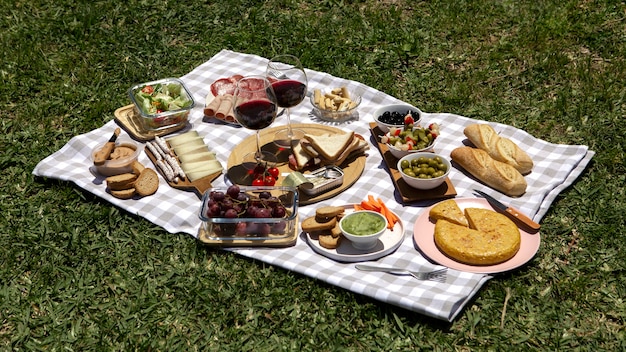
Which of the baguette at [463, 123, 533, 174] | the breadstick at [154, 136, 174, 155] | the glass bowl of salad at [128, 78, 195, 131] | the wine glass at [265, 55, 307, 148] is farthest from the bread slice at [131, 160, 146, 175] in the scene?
the baguette at [463, 123, 533, 174]

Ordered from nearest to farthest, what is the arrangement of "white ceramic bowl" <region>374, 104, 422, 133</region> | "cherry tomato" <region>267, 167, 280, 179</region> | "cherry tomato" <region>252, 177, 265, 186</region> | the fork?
1. the fork
2. "cherry tomato" <region>252, 177, 265, 186</region>
3. "cherry tomato" <region>267, 167, 280, 179</region>
4. "white ceramic bowl" <region>374, 104, 422, 133</region>

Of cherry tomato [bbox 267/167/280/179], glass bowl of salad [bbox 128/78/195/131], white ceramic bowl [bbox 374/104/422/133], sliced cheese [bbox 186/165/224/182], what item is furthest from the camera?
glass bowl of salad [bbox 128/78/195/131]

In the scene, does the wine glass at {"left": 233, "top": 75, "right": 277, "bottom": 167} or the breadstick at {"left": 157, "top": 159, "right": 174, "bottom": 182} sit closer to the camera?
the wine glass at {"left": 233, "top": 75, "right": 277, "bottom": 167}

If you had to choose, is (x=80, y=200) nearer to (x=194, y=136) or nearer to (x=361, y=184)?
(x=194, y=136)

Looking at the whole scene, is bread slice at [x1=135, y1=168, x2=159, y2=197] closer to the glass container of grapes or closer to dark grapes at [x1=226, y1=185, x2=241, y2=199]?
the glass container of grapes

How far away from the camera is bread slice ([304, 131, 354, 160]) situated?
17.1ft

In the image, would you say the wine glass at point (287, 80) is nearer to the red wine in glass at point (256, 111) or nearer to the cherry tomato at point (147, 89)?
the red wine in glass at point (256, 111)

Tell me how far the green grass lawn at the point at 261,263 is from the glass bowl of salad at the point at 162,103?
682mm

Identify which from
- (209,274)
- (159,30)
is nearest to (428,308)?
(209,274)

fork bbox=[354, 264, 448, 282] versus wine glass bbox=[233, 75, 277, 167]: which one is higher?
wine glass bbox=[233, 75, 277, 167]

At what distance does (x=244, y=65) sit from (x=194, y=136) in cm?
166

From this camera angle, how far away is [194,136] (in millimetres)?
5805

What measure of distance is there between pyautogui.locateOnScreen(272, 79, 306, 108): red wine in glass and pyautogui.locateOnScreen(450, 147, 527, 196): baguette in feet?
4.62

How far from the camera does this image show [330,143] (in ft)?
17.4
